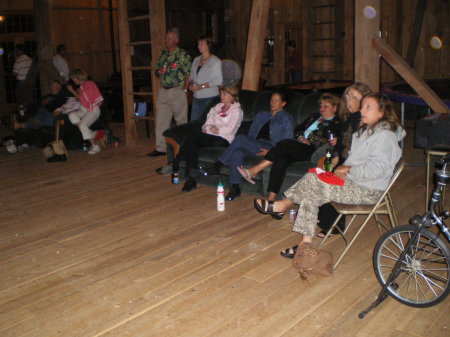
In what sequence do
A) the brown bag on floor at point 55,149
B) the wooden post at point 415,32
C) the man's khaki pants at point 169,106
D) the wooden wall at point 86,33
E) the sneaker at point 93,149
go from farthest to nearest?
the wooden wall at point 86,33 → the wooden post at point 415,32 → the sneaker at point 93,149 → the brown bag on floor at point 55,149 → the man's khaki pants at point 169,106

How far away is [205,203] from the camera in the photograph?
4.62 m

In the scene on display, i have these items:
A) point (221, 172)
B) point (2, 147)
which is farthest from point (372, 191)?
point (2, 147)

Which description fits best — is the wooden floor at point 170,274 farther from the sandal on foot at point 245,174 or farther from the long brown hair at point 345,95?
the long brown hair at point 345,95

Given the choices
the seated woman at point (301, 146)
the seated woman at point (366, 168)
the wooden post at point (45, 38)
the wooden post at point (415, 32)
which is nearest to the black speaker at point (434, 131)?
the seated woman at point (301, 146)

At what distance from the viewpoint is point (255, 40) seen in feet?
19.8

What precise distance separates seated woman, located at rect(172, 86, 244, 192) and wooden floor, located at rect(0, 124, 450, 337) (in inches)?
9.1

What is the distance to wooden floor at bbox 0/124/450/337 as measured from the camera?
2568mm

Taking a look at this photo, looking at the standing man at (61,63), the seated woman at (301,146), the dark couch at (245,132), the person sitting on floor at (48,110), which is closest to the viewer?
the seated woman at (301,146)

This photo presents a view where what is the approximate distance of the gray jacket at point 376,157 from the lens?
304 centimetres

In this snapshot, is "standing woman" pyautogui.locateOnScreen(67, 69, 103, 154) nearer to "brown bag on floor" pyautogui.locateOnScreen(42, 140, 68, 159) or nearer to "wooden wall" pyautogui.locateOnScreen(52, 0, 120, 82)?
"brown bag on floor" pyautogui.locateOnScreen(42, 140, 68, 159)

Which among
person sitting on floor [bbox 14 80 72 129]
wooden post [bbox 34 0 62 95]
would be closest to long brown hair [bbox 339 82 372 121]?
person sitting on floor [bbox 14 80 72 129]

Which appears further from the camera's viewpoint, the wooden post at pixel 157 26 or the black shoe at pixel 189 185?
the wooden post at pixel 157 26

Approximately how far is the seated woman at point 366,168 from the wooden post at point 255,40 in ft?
9.98

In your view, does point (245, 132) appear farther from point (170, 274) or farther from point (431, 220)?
point (431, 220)
